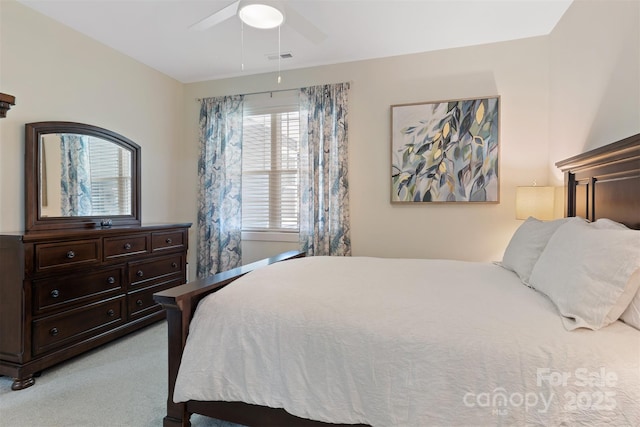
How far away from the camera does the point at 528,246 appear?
2.11m

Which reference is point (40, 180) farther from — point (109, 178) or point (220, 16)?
point (220, 16)

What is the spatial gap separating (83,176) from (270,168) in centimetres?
183

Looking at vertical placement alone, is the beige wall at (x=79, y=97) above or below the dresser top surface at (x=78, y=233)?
above

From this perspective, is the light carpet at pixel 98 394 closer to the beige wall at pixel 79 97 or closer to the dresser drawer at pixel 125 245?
the dresser drawer at pixel 125 245

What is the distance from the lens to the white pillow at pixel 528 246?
1.99m

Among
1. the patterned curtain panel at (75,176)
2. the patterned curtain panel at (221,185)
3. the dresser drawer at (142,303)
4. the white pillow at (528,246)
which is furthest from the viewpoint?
the patterned curtain panel at (221,185)

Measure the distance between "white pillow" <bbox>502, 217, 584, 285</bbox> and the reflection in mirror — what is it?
3475 millimetres

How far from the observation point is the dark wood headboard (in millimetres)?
1720

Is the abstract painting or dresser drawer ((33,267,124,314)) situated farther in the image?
the abstract painting

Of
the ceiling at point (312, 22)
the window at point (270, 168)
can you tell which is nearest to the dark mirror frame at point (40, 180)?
the ceiling at point (312, 22)

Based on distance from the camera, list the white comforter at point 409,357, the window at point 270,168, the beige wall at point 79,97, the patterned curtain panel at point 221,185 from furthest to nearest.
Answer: the patterned curtain panel at point 221,185 < the window at point 270,168 < the beige wall at point 79,97 < the white comforter at point 409,357

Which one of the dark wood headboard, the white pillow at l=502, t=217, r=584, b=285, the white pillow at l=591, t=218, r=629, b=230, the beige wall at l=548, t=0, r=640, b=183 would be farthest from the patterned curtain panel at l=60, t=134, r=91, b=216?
the beige wall at l=548, t=0, r=640, b=183

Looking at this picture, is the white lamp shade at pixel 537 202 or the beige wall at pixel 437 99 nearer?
the white lamp shade at pixel 537 202

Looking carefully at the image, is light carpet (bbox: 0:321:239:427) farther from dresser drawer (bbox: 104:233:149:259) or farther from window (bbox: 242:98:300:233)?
window (bbox: 242:98:300:233)
